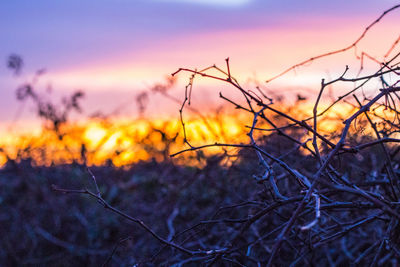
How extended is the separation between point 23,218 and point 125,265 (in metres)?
2.36

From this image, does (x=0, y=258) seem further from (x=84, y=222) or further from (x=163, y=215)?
(x=163, y=215)

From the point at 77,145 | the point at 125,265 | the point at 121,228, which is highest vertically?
the point at 77,145

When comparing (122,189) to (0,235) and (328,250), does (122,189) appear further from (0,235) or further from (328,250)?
(328,250)

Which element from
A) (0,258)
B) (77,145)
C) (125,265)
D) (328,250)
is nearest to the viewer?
(328,250)

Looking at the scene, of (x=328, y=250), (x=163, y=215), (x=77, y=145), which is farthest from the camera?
(x=77, y=145)

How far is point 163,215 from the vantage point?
422 centimetres

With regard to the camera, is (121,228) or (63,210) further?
(63,210)

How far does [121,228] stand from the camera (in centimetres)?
490

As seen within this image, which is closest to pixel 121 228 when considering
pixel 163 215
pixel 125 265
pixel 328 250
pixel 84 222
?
pixel 84 222

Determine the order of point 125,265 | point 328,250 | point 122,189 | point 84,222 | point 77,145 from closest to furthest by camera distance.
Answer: point 328,250
point 125,265
point 84,222
point 122,189
point 77,145

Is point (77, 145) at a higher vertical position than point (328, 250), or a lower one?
higher

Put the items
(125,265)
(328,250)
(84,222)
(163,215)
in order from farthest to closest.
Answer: (84,222)
(163,215)
(125,265)
(328,250)

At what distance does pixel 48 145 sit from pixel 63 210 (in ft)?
3.65

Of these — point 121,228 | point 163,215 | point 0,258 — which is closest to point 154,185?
point 121,228
